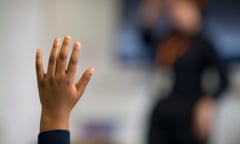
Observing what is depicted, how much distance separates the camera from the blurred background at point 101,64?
3.47 metres

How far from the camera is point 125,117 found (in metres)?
3.64

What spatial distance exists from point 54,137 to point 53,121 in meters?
0.05

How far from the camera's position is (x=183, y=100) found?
241cm

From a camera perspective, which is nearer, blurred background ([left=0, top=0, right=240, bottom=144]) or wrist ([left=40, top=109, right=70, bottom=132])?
wrist ([left=40, top=109, right=70, bottom=132])

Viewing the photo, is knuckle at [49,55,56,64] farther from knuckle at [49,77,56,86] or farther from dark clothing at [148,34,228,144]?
dark clothing at [148,34,228,144]

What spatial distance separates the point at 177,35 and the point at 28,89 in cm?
134

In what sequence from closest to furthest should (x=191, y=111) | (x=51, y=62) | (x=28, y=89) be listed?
(x=51, y=62) → (x=191, y=111) → (x=28, y=89)

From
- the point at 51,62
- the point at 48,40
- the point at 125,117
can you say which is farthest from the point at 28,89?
the point at 51,62

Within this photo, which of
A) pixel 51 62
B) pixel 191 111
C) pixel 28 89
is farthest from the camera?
pixel 28 89

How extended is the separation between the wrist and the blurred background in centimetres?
231

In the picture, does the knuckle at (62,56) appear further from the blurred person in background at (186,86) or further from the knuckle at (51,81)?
the blurred person in background at (186,86)

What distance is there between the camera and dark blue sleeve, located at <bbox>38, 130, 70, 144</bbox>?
1.02 meters

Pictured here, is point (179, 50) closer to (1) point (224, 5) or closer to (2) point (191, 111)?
(2) point (191, 111)

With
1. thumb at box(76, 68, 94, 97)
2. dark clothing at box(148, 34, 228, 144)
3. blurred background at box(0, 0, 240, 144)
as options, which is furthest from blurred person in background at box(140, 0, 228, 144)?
thumb at box(76, 68, 94, 97)
